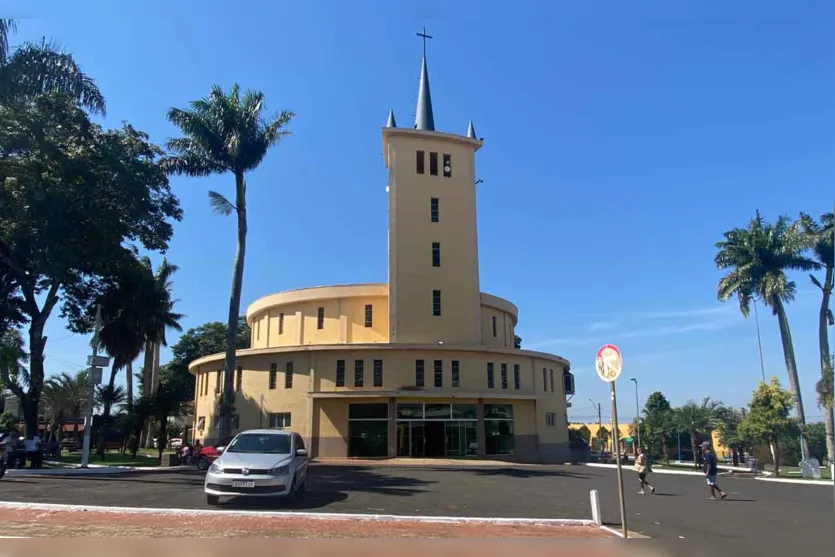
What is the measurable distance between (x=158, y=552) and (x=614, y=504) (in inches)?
430

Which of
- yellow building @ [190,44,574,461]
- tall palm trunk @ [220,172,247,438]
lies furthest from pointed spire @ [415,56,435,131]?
tall palm trunk @ [220,172,247,438]

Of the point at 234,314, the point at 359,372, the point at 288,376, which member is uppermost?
the point at 234,314

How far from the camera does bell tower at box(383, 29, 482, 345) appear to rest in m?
37.2

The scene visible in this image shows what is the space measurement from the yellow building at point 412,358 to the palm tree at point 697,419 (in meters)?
13.2

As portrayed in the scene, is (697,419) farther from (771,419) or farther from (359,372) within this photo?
(359,372)

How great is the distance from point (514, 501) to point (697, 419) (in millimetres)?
38101

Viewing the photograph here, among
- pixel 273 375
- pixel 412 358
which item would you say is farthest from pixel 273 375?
pixel 412 358

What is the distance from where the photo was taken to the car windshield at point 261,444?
1357cm

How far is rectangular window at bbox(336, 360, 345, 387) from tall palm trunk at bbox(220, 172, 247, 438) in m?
6.59

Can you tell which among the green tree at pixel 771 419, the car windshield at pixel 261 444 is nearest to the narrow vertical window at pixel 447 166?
the green tree at pixel 771 419

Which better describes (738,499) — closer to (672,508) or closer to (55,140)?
(672,508)

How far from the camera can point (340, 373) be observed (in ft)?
111

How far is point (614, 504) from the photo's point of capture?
1486 centimetres

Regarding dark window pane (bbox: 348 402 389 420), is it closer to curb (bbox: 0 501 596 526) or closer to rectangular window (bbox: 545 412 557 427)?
rectangular window (bbox: 545 412 557 427)
